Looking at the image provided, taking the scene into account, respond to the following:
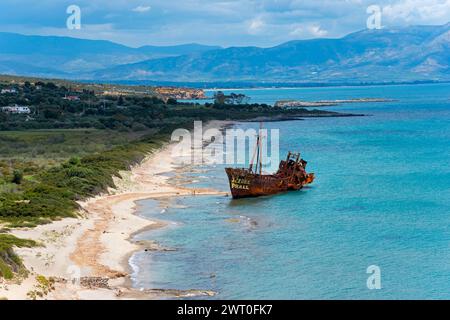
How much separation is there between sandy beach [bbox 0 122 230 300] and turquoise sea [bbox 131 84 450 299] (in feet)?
3.27

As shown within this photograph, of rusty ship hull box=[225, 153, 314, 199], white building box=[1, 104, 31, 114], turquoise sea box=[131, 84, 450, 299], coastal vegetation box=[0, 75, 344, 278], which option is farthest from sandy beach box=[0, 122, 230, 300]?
white building box=[1, 104, 31, 114]

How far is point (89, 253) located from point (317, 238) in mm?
11808

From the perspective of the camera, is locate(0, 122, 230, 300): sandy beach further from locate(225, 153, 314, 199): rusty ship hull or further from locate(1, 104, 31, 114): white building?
locate(1, 104, 31, 114): white building

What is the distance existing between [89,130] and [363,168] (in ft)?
156

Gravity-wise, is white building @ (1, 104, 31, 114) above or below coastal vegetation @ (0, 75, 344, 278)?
above

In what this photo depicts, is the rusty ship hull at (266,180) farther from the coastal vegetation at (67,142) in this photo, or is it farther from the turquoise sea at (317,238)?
the coastal vegetation at (67,142)

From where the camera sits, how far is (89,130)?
10694 cm

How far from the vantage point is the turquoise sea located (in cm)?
2905

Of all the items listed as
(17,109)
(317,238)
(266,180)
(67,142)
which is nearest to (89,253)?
(317,238)

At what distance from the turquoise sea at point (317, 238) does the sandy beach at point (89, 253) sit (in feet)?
3.27
